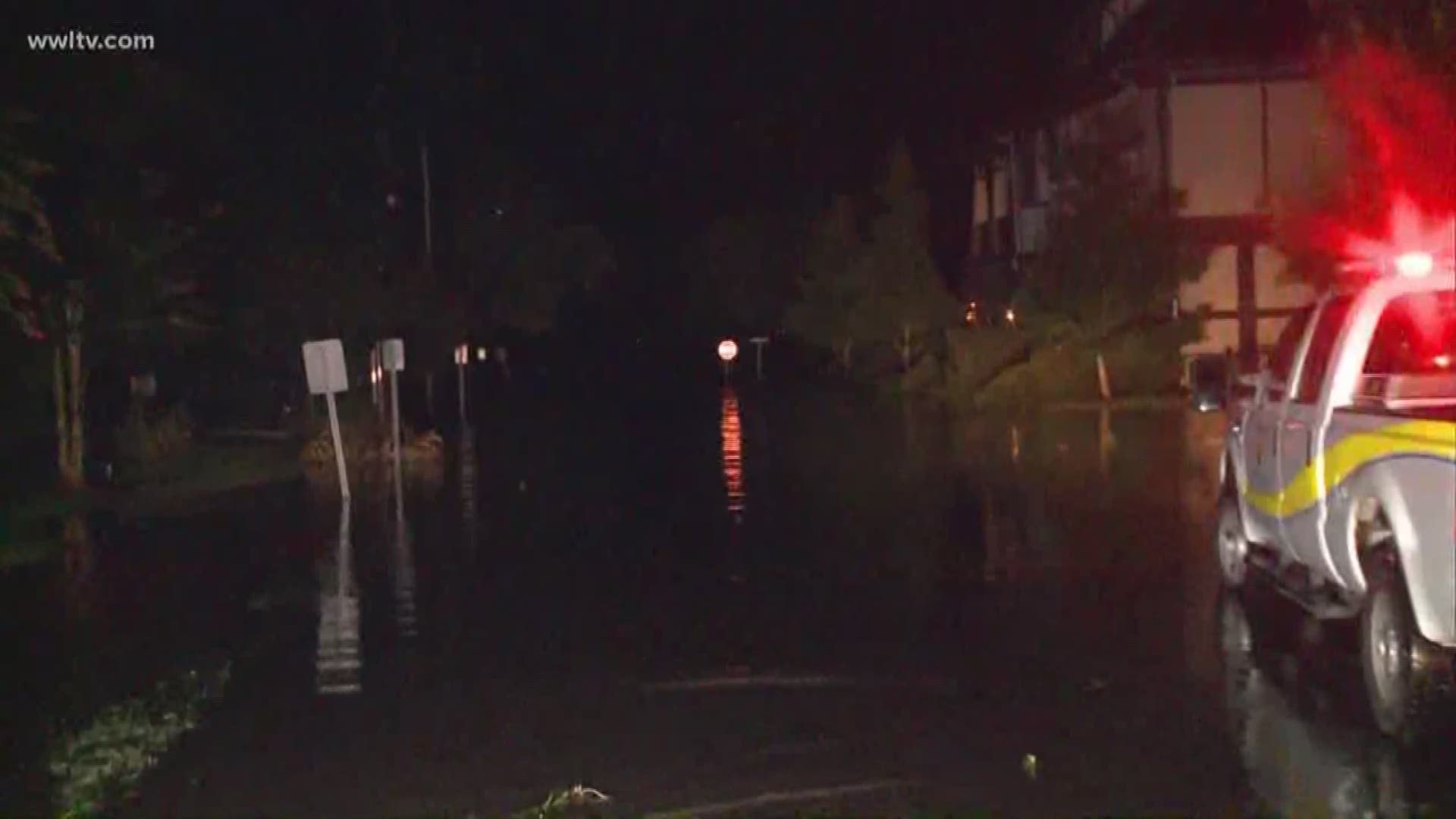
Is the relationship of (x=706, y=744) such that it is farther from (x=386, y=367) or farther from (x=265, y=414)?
(x=265, y=414)

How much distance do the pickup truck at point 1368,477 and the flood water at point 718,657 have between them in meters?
0.43

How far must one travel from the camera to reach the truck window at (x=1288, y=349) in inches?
509

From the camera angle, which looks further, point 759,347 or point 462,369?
point 759,347

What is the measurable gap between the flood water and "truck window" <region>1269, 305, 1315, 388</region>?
168 cm

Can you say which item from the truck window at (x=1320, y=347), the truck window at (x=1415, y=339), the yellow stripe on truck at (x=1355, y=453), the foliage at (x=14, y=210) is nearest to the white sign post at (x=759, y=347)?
the foliage at (x=14, y=210)

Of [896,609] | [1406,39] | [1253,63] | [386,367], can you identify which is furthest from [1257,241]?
[896,609]

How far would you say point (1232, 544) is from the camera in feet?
47.8

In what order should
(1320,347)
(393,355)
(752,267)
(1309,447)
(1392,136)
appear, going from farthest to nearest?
1. (752,267)
2. (393,355)
3. (1392,136)
4. (1320,347)
5. (1309,447)

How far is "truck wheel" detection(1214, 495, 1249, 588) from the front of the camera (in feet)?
46.9

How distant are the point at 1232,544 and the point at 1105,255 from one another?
26536 millimetres

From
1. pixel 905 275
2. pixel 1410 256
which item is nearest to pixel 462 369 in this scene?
pixel 905 275

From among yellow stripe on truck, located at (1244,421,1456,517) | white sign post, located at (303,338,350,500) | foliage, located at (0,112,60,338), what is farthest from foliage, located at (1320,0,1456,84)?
white sign post, located at (303,338,350,500)

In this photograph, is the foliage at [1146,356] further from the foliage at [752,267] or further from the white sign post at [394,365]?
the foliage at [752,267]

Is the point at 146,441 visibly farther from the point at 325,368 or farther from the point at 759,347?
the point at 759,347
